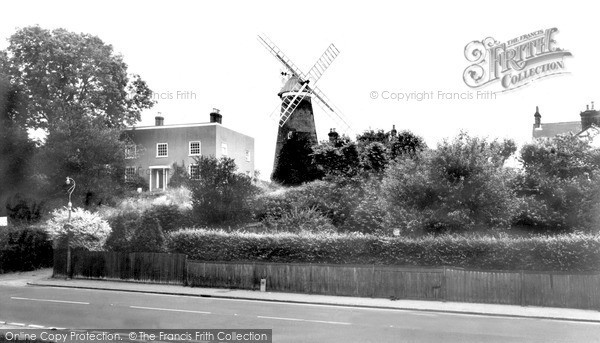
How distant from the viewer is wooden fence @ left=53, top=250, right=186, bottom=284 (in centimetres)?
3234

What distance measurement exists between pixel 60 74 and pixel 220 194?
23.7 meters

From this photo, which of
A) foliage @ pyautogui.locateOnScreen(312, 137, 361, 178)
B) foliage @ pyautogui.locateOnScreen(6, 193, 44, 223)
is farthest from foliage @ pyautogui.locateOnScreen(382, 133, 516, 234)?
foliage @ pyautogui.locateOnScreen(6, 193, 44, 223)

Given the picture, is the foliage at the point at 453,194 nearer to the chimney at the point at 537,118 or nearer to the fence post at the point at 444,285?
the fence post at the point at 444,285

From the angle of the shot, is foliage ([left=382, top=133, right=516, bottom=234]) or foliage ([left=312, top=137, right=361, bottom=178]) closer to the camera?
foliage ([left=382, top=133, right=516, bottom=234])

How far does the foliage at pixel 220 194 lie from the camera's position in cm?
4091

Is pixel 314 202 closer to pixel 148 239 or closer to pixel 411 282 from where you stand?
pixel 148 239

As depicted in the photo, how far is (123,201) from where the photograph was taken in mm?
53688

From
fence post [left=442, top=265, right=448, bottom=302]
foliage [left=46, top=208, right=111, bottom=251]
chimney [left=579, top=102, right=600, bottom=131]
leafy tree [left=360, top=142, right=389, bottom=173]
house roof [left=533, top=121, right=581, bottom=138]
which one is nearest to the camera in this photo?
fence post [left=442, top=265, right=448, bottom=302]

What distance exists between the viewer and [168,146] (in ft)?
203

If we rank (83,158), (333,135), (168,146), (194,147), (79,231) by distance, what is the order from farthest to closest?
(168,146), (194,147), (333,135), (83,158), (79,231)

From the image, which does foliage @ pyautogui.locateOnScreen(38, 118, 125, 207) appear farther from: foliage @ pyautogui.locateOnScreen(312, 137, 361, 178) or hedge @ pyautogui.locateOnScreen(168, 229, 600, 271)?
hedge @ pyautogui.locateOnScreen(168, 229, 600, 271)

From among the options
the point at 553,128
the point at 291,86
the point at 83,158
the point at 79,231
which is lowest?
the point at 79,231

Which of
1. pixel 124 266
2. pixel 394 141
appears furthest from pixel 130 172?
pixel 124 266

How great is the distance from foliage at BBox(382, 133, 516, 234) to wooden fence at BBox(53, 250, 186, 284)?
12819mm
